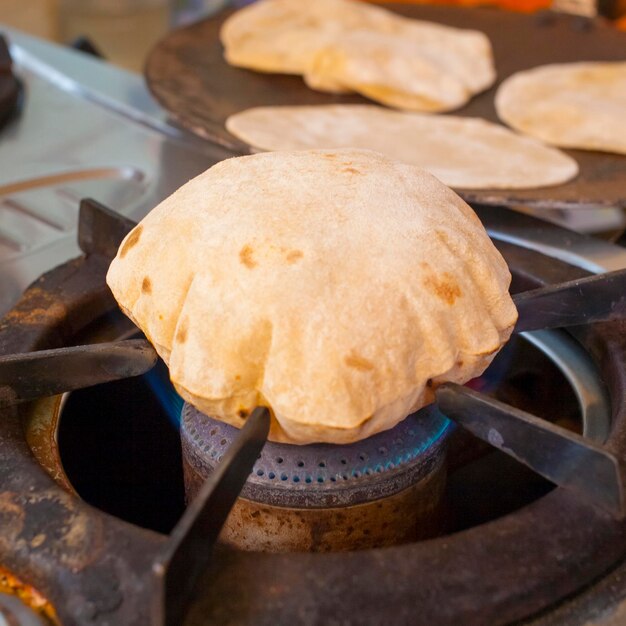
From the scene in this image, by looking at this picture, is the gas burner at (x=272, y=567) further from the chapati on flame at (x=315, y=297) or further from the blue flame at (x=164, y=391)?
the blue flame at (x=164, y=391)

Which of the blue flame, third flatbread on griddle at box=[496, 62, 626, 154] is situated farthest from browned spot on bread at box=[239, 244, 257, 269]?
third flatbread on griddle at box=[496, 62, 626, 154]

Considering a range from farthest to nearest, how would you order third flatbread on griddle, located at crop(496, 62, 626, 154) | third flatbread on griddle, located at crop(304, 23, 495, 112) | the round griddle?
third flatbread on griddle, located at crop(304, 23, 495, 112)
third flatbread on griddle, located at crop(496, 62, 626, 154)
the round griddle

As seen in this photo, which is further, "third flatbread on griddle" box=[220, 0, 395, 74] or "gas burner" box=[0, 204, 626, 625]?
"third flatbread on griddle" box=[220, 0, 395, 74]

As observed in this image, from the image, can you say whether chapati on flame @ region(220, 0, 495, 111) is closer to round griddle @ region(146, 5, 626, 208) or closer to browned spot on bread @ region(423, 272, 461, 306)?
round griddle @ region(146, 5, 626, 208)

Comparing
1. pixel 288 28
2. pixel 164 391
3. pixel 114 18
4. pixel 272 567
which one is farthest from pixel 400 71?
pixel 114 18

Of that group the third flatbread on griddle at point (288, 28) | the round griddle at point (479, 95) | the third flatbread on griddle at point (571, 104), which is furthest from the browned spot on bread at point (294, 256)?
the third flatbread on griddle at point (288, 28)

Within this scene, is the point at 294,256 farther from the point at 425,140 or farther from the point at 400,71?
the point at 400,71
